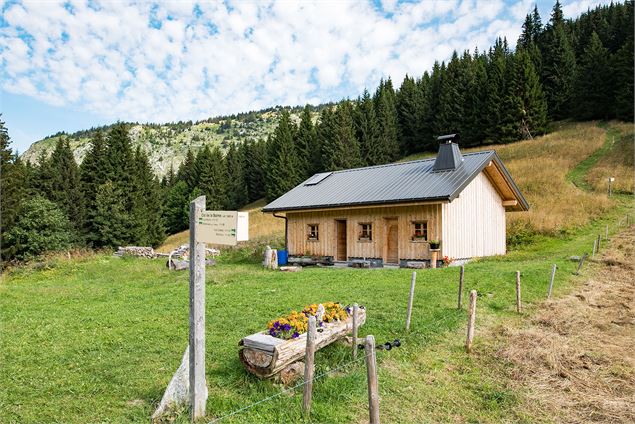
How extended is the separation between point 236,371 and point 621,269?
14.9 m

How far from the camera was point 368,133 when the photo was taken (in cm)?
5869

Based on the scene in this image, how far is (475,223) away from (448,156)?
3.56m

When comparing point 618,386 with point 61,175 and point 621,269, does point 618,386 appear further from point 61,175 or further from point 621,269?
point 61,175

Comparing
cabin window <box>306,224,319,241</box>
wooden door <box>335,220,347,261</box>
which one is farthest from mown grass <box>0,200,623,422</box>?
cabin window <box>306,224,319,241</box>

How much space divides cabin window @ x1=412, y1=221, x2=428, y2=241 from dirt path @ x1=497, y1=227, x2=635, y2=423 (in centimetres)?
736

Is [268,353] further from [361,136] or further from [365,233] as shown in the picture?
[361,136]

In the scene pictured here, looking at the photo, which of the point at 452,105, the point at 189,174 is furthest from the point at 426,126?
the point at 189,174

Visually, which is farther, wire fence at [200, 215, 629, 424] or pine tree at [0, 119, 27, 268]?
pine tree at [0, 119, 27, 268]

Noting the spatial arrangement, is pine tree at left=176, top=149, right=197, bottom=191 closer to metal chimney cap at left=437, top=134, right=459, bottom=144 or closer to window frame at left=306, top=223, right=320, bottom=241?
window frame at left=306, top=223, right=320, bottom=241

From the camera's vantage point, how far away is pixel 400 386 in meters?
5.82

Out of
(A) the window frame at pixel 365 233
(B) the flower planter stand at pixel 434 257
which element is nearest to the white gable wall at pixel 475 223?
(B) the flower planter stand at pixel 434 257

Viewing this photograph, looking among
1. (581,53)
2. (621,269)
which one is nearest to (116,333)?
(621,269)

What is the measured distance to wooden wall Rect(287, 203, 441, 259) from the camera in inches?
718

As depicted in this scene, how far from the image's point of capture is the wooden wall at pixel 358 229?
59.8 ft
